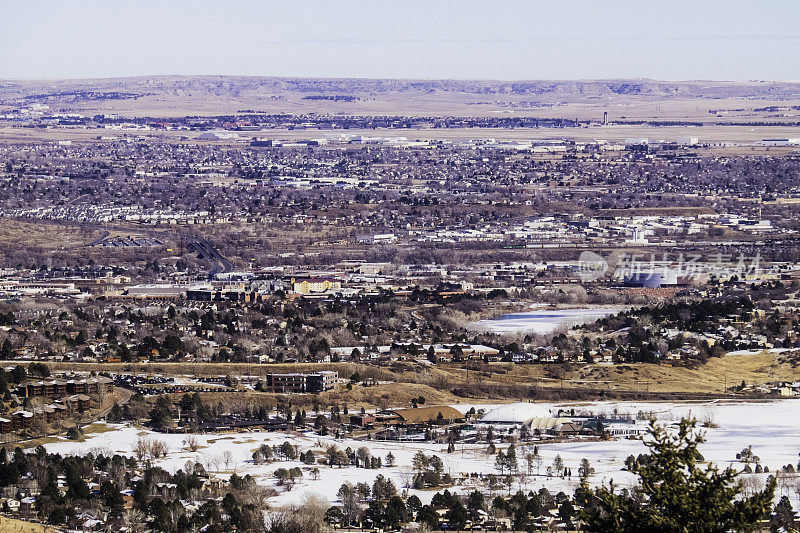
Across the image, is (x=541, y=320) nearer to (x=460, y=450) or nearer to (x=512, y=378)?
(x=512, y=378)

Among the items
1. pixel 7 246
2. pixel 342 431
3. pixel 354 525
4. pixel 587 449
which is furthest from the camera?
pixel 7 246

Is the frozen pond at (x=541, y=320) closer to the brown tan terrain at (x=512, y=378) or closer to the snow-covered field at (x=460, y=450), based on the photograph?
the brown tan terrain at (x=512, y=378)

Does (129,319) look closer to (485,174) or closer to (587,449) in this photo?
(587,449)

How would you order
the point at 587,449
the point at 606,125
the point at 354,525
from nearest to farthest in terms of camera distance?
the point at 354,525 < the point at 587,449 < the point at 606,125

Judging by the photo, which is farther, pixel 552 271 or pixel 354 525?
pixel 552 271

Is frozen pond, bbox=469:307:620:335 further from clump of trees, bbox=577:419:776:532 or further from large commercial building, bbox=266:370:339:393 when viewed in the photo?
clump of trees, bbox=577:419:776:532

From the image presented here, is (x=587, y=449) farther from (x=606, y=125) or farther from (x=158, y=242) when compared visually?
(x=606, y=125)

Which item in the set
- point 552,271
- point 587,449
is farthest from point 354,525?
point 552,271
